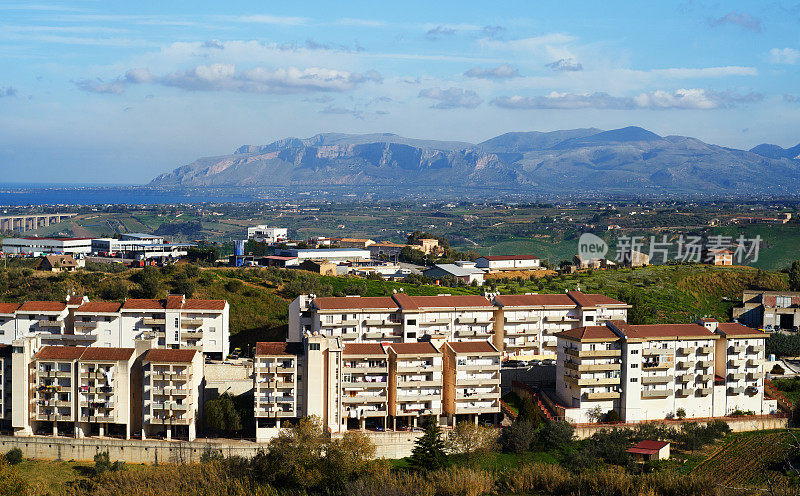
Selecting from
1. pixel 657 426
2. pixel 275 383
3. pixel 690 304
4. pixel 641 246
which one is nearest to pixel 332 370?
pixel 275 383

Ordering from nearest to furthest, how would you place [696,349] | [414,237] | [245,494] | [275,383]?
[245,494] < [275,383] < [696,349] < [414,237]

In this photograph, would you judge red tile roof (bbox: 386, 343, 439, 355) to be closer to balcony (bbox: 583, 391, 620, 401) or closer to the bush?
balcony (bbox: 583, 391, 620, 401)

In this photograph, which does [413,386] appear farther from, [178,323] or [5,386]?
[5,386]

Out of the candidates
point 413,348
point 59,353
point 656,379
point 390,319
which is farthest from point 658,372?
point 59,353

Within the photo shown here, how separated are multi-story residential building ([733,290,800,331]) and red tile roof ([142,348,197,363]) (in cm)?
2495

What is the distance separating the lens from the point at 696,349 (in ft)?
97.7

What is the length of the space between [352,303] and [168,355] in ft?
23.0

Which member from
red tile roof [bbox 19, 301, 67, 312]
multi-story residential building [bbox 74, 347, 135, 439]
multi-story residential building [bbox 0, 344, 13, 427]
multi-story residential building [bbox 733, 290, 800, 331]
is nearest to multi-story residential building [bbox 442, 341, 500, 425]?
multi-story residential building [bbox 74, 347, 135, 439]

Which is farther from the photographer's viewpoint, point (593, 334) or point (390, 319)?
point (390, 319)

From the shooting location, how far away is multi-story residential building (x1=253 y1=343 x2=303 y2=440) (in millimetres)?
27188

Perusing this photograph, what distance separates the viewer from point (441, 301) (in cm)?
3309

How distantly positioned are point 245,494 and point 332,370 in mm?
5369

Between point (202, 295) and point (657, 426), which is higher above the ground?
point (202, 295)

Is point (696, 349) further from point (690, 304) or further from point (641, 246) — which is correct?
point (641, 246)
